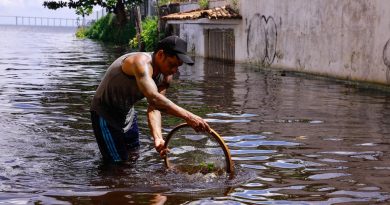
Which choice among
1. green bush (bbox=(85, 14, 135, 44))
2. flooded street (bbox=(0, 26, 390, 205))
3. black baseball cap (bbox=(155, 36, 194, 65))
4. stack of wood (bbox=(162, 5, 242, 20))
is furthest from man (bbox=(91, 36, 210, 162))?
green bush (bbox=(85, 14, 135, 44))

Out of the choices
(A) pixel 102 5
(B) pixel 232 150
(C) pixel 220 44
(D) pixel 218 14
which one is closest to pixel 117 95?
(B) pixel 232 150

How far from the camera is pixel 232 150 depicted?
26.1 ft

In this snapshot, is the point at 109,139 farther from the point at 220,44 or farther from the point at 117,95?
the point at 220,44

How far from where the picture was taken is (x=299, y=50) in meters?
20.1

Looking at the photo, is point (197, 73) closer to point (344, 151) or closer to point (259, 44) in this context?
point (259, 44)

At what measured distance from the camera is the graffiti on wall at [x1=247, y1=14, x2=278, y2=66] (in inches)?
872

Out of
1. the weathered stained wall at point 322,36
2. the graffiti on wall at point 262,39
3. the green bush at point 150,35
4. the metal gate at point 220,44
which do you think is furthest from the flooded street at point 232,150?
the green bush at point 150,35

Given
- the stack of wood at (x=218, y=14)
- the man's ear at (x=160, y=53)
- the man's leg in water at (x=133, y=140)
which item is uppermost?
the stack of wood at (x=218, y=14)

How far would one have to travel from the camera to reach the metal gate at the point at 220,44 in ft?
88.1

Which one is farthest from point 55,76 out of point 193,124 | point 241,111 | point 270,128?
point 193,124

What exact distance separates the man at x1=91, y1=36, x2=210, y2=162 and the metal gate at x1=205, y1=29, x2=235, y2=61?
19831 millimetres

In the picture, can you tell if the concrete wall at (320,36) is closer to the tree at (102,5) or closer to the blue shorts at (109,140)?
the blue shorts at (109,140)

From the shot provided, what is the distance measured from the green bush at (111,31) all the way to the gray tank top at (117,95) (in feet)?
126

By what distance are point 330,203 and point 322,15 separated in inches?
540
